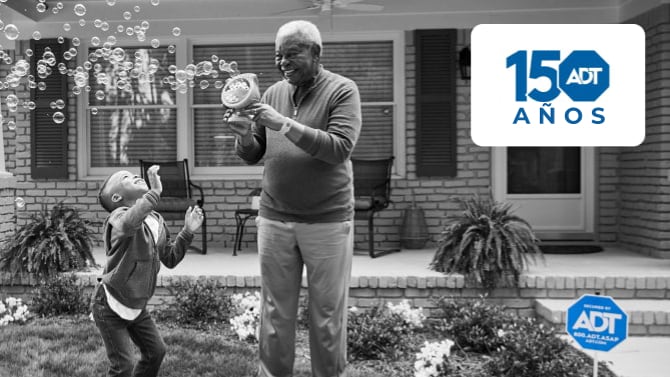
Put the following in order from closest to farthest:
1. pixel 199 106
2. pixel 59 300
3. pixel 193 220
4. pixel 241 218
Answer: pixel 193 220, pixel 59 300, pixel 241 218, pixel 199 106

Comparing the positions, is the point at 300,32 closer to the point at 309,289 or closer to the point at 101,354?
the point at 309,289

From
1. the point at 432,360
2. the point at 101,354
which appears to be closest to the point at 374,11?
the point at 432,360

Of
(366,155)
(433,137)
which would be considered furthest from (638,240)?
(366,155)

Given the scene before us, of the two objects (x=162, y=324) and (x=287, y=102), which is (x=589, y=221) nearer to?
(x=162, y=324)

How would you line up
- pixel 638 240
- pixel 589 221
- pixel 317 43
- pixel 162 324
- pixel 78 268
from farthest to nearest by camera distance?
1. pixel 589 221
2. pixel 638 240
3. pixel 78 268
4. pixel 162 324
5. pixel 317 43

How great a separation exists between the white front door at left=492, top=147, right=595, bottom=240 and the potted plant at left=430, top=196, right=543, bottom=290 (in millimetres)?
1983

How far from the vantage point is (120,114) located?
766 centimetres

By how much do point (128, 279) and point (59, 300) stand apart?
7.52 feet

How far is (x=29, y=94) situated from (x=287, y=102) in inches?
219

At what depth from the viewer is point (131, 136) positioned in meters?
7.66

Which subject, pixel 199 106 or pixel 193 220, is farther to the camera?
pixel 199 106

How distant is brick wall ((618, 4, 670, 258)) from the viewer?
20.7 feet

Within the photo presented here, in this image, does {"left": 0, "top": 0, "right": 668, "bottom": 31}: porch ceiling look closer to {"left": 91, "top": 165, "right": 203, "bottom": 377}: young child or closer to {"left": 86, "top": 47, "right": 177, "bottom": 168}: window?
{"left": 86, "top": 47, "right": 177, "bottom": 168}: window

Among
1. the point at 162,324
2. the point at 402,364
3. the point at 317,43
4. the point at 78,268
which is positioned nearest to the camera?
the point at 317,43
